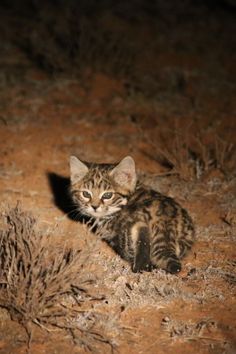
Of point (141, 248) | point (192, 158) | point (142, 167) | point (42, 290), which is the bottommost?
point (142, 167)

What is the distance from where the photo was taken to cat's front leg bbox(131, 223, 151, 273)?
540 cm

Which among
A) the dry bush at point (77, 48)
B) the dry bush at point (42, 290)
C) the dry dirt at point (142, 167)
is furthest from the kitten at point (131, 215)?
the dry bush at point (77, 48)

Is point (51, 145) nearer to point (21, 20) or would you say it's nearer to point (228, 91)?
point (228, 91)

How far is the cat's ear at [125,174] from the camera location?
19.1 ft

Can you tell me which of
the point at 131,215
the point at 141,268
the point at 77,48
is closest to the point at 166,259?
the point at 141,268

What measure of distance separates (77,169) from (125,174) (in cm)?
57

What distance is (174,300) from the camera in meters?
5.05

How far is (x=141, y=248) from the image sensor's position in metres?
5.41

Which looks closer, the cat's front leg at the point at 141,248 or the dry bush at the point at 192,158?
the cat's front leg at the point at 141,248

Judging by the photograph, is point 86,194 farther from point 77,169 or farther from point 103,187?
point 77,169

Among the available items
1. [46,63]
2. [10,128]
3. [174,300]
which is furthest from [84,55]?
[174,300]

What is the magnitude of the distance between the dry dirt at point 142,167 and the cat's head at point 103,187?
0.41m

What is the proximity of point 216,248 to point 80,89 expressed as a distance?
17.4ft

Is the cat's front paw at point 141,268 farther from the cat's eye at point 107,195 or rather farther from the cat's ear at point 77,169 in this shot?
the cat's ear at point 77,169
